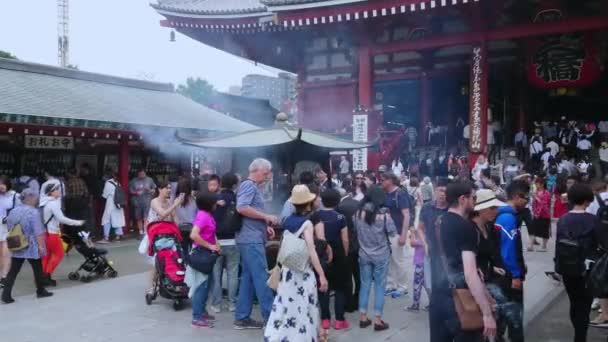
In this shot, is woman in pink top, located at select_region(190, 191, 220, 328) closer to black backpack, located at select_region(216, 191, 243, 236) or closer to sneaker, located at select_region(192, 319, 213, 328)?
sneaker, located at select_region(192, 319, 213, 328)

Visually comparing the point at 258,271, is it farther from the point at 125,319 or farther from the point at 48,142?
the point at 48,142

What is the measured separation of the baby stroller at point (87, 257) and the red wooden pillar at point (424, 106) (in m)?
13.4

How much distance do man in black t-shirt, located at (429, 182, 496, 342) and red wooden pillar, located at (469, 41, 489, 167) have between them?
10976mm

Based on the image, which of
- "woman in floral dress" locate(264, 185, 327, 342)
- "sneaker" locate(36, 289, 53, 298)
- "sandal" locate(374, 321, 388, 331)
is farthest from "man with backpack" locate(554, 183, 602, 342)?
"sneaker" locate(36, 289, 53, 298)

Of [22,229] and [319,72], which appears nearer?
[22,229]

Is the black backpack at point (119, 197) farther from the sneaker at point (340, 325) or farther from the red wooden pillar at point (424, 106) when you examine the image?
the red wooden pillar at point (424, 106)

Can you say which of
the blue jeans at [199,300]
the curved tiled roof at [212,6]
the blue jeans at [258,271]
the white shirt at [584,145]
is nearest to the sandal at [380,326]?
the blue jeans at [258,271]

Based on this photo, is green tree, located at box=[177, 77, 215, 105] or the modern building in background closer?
green tree, located at box=[177, 77, 215, 105]

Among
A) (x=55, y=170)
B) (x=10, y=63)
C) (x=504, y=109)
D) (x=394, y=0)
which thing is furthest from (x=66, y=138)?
(x=504, y=109)

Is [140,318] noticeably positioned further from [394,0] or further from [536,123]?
[536,123]

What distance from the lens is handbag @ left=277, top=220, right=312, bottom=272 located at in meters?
4.49

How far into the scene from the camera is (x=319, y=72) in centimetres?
1873

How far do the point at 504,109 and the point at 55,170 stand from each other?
49.6 ft

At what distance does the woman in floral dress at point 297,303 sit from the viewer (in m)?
4.57
